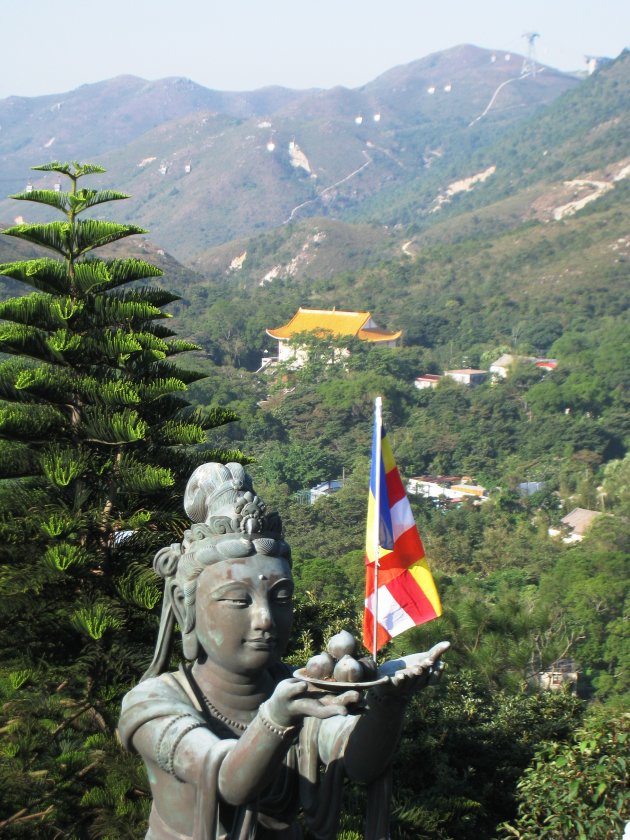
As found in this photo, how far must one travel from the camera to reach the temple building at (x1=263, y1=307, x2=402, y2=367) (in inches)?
2438

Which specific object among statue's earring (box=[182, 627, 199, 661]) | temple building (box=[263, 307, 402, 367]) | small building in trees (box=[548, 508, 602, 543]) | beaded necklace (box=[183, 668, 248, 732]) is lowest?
temple building (box=[263, 307, 402, 367])

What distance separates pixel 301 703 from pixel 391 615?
5985mm

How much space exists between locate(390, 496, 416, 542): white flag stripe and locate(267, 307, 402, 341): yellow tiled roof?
5297 cm

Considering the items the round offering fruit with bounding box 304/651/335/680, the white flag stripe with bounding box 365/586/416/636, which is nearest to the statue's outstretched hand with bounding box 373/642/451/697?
the round offering fruit with bounding box 304/651/335/680

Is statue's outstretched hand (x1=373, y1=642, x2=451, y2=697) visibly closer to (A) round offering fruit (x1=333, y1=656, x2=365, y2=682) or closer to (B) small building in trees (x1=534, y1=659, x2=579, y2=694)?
(A) round offering fruit (x1=333, y1=656, x2=365, y2=682)

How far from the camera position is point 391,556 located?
28.4 feet

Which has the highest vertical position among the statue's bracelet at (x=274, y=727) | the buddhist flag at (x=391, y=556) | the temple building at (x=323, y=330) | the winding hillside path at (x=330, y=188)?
the statue's bracelet at (x=274, y=727)

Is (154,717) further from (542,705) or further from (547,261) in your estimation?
(547,261)

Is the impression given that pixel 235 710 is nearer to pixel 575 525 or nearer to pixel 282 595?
pixel 282 595

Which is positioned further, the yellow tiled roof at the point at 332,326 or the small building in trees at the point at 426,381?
the yellow tiled roof at the point at 332,326

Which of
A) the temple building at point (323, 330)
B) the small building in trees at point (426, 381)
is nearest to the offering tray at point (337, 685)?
the small building in trees at point (426, 381)

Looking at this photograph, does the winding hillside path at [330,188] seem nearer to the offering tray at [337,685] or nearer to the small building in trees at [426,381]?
the small building in trees at [426,381]

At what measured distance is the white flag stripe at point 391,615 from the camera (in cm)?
881

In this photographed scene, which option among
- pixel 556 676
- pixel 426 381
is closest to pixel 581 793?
pixel 556 676
